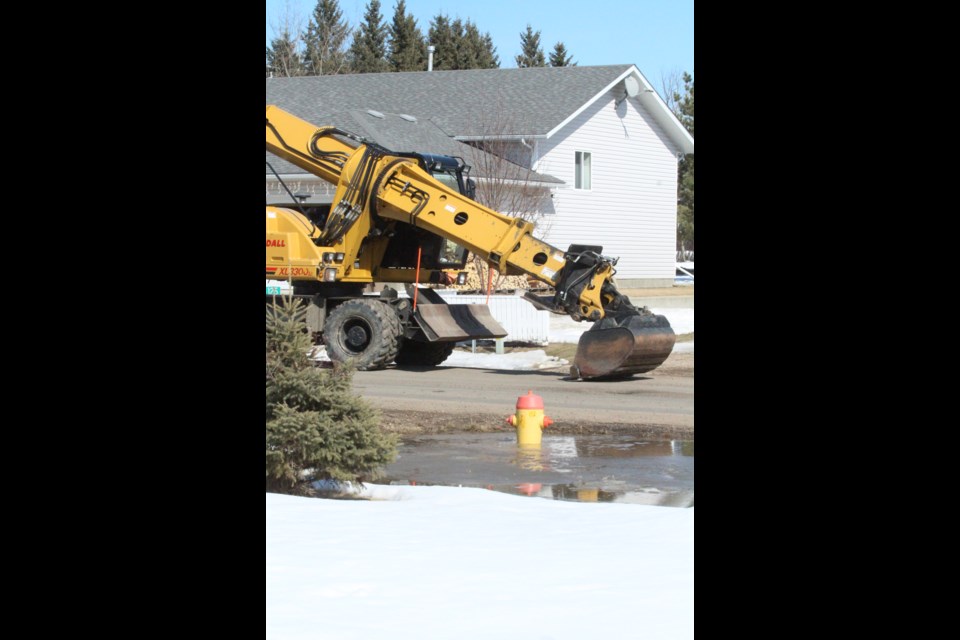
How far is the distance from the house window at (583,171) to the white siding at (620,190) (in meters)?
0.20

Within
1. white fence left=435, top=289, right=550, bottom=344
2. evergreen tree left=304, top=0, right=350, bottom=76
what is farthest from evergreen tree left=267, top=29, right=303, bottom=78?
white fence left=435, top=289, right=550, bottom=344

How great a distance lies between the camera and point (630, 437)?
11.4m

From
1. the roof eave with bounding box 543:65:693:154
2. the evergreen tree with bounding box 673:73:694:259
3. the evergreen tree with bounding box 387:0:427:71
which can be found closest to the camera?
the roof eave with bounding box 543:65:693:154

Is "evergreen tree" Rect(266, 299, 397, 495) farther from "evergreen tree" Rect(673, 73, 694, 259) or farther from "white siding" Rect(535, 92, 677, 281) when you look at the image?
"evergreen tree" Rect(673, 73, 694, 259)

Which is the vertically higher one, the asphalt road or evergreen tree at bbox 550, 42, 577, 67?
evergreen tree at bbox 550, 42, 577, 67

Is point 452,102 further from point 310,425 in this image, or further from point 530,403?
point 310,425

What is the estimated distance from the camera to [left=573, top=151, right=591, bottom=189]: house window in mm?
35812

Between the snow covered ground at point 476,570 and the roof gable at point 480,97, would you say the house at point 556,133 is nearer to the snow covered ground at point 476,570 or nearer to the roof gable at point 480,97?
the roof gable at point 480,97

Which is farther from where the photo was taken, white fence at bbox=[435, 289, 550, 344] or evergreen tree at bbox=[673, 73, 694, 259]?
evergreen tree at bbox=[673, 73, 694, 259]

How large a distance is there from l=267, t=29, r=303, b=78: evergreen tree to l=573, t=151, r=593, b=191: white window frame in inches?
943

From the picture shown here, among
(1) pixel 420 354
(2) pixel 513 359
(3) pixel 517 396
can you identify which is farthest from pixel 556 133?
(3) pixel 517 396
